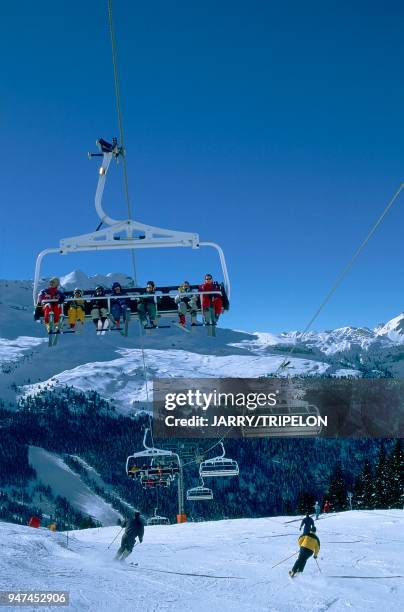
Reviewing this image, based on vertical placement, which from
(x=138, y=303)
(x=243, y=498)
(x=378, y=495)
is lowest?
(x=243, y=498)

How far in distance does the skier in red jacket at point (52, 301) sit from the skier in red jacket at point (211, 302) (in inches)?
127

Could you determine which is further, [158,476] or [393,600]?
[158,476]

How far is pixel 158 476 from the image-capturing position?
32.6 metres

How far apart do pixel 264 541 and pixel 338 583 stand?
6886 millimetres

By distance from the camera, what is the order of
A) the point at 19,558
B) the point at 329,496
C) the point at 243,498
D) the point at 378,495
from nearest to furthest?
the point at 19,558, the point at 378,495, the point at 329,496, the point at 243,498

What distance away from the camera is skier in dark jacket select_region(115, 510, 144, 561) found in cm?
1570

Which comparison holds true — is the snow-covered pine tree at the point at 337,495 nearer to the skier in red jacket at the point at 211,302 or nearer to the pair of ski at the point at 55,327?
the skier in red jacket at the point at 211,302

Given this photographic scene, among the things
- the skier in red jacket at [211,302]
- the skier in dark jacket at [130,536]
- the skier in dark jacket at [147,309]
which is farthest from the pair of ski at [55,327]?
the skier in dark jacket at [130,536]

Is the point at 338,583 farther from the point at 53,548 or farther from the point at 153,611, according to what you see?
the point at 53,548

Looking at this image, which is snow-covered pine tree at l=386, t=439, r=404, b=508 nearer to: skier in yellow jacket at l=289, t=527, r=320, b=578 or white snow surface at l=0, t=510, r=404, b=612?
white snow surface at l=0, t=510, r=404, b=612

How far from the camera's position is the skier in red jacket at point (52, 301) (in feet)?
49.5

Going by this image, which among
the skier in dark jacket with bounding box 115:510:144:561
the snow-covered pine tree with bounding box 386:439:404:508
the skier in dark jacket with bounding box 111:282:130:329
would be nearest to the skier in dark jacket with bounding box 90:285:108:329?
the skier in dark jacket with bounding box 111:282:130:329

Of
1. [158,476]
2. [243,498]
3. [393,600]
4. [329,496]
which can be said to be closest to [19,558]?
[393,600]

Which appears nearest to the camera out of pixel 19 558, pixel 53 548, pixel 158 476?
pixel 19 558
